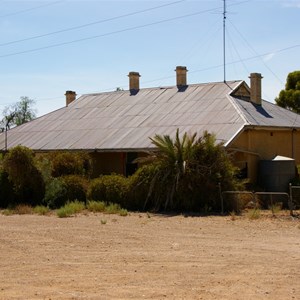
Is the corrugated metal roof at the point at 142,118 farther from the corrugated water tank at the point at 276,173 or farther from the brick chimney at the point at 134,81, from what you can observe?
the corrugated water tank at the point at 276,173

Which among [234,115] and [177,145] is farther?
[234,115]

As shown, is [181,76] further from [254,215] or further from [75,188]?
[254,215]

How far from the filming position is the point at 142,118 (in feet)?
117

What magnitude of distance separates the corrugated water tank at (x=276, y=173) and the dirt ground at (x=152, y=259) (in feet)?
23.4

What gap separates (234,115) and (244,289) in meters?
21.3

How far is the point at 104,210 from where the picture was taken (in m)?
26.9

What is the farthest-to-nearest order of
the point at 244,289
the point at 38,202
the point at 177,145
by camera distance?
1. the point at 38,202
2. the point at 177,145
3. the point at 244,289

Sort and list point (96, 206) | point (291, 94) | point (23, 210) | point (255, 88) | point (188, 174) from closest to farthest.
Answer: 1. point (188, 174)
2. point (96, 206)
3. point (23, 210)
4. point (255, 88)
5. point (291, 94)

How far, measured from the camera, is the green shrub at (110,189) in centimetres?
2806

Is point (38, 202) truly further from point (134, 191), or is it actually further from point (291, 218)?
point (291, 218)

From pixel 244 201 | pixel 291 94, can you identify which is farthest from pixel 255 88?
pixel 291 94

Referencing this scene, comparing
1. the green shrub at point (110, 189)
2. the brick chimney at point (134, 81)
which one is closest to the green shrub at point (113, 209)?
the green shrub at point (110, 189)

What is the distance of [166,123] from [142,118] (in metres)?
2.31

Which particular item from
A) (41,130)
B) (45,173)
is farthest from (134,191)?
(41,130)
